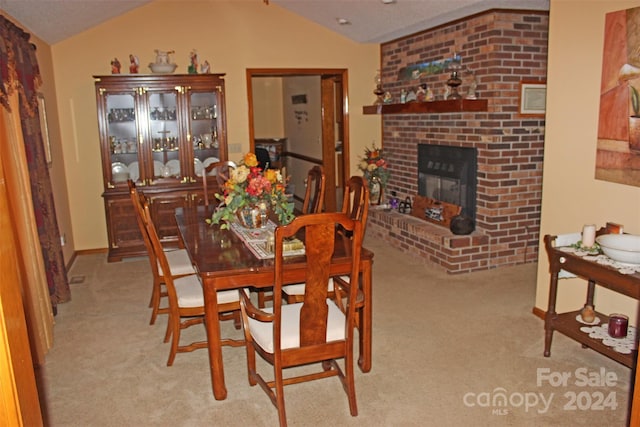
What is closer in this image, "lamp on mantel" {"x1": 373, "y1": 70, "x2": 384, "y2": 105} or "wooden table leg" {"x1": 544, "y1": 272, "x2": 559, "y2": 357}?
"wooden table leg" {"x1": 544, "y1": 272, "x2": 559, "y2": 357}

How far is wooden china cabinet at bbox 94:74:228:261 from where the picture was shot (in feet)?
18.6

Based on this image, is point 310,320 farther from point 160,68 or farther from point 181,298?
point 160,68

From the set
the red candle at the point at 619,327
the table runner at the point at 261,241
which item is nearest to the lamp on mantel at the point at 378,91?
the table runner at the point at 261,241

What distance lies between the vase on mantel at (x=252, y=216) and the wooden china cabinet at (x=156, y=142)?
244 centimetres

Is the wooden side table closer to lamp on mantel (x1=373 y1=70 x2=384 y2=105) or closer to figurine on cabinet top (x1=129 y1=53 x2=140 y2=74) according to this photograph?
lamp on mantel (x1=373 y1=70 x2=384 y2=105)

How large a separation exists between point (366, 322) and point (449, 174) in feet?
9.31

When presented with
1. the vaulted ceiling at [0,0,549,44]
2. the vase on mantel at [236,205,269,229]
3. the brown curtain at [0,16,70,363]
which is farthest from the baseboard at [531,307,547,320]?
the brown curtain at [0,16,70,363]

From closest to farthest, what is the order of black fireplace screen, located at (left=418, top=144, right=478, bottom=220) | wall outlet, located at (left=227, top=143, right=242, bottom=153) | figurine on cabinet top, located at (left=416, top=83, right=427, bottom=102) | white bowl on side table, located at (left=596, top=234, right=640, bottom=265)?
white bowl on side table, located at (left=596, top=234, right=640, bottom=265) → black fireplace screen, located at (left=418, top=144, right=478, bottom=220) → figurine on cabinet top, located at (left=416, top=83, right=427, bottom=102) → wall outlet, located at (left=227, top=143, right=242, bottom=153)

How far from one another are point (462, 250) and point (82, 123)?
428 cm

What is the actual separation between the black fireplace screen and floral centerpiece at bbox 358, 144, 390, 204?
0.58 m

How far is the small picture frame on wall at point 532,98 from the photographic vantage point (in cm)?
493

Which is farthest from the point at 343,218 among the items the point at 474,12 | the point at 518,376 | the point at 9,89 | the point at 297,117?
the point at 297,117

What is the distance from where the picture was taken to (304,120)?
28.3ft

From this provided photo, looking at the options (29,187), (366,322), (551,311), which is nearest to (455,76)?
(551,311)
